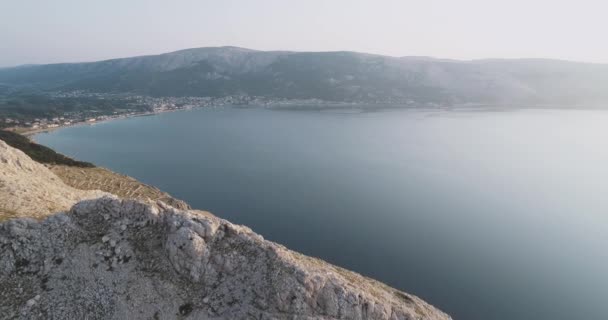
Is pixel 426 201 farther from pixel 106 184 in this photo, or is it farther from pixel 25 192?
pixel 25 192

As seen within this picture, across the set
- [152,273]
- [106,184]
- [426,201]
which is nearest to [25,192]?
[152,273]

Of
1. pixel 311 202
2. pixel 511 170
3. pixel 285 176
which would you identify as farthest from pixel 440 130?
pixel 311 202

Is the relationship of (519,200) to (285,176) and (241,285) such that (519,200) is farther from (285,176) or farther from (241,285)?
(241,285)

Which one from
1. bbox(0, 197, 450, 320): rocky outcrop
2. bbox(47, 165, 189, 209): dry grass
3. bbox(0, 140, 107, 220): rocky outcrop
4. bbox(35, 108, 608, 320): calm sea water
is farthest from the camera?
bbox(47, 165, 189, 209): dry grass

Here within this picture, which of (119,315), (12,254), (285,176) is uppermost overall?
(12,254)

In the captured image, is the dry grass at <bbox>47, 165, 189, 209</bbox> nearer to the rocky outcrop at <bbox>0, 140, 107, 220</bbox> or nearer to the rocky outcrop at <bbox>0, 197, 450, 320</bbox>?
the rocky outcrop at <bbox>0, 140, 107, 220</bbox>

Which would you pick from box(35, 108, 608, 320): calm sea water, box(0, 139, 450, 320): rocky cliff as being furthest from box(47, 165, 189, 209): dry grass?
box(0, 139, 450, 320): rocky cliff

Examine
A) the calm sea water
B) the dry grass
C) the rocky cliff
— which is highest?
the rocky cliff
